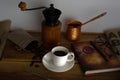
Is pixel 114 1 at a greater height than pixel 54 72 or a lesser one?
greater

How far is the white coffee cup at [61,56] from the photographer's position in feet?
3.16

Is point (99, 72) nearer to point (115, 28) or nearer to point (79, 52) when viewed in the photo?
point (79, 52)

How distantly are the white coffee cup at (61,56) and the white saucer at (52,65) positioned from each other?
0.05 ft

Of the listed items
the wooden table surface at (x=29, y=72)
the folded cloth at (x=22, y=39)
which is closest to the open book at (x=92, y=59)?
the wooden table surface at (x=29, y=72)

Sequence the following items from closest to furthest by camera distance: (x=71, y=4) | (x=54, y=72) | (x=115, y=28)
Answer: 1. (x=54, y=72)
2. (x=71, y=4)
3. (x=115, y=28)

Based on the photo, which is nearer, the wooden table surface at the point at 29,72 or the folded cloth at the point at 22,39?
the wooden table surface at the point at 29,72

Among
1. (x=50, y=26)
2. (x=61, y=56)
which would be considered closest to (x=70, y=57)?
(x=61, y=56)

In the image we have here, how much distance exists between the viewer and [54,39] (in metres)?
1.08

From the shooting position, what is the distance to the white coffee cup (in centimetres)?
96

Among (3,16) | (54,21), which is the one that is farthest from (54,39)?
(3,16)

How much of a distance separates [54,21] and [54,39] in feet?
0.32

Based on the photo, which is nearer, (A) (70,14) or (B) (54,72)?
(B) (54,72)

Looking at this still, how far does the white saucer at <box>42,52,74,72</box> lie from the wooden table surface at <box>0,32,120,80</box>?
14mm

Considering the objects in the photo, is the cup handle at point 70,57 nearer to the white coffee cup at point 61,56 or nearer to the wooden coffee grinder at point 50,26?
the white coffee cup at point 61,56
